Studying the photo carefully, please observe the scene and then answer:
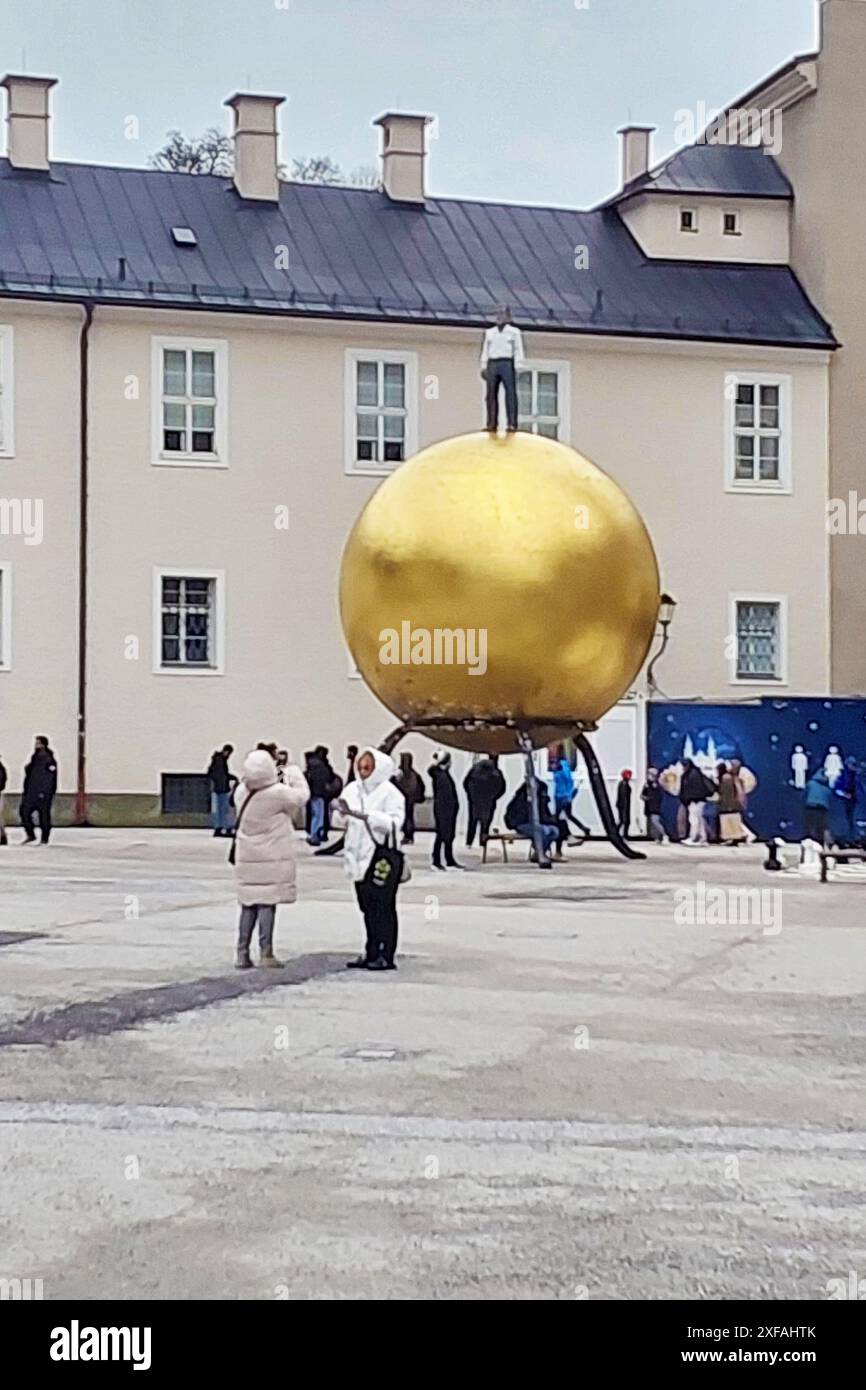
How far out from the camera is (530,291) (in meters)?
45.2

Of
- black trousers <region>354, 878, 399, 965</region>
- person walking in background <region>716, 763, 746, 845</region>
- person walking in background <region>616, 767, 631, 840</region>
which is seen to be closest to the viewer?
black trousers <region>354, 878, 399, 965</region>

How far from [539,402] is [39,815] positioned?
12.8 meters

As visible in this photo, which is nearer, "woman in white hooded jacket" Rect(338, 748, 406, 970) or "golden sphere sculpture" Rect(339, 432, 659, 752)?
"woman in white hooded jacket" Rect(338, 748, 406, 970)

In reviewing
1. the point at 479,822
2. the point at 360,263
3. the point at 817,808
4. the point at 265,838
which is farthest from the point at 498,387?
the point at 265,838

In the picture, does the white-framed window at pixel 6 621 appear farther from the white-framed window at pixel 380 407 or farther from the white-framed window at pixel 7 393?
the white-framed window at pixel 380 407

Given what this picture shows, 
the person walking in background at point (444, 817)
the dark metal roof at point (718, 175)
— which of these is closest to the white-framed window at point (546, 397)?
the dark metal roof at point (718, 175)

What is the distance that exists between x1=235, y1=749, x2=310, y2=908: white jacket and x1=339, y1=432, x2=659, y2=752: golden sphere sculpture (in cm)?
1196

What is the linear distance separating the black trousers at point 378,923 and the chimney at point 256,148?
29.6 m

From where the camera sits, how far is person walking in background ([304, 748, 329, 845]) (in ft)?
122

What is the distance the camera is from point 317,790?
37.7 metres

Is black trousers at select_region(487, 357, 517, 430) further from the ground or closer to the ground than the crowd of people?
further from the ground

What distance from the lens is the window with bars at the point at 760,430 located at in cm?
4531

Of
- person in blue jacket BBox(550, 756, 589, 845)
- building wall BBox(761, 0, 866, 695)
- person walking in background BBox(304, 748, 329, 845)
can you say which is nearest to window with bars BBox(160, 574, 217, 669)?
person walking in background BBox(304, 748, 329, 845)

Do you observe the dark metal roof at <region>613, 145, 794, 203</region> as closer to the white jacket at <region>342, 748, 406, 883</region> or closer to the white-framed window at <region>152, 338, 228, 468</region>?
the white-framed window at <region>152, 338, 228, 468</region>
